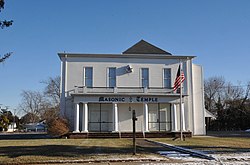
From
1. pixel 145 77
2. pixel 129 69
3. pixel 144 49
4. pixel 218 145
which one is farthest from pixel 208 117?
pixel 218 145

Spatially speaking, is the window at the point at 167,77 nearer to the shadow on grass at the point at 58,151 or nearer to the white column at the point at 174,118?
the white column at the point at 174,118

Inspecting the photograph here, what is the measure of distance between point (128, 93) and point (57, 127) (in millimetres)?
8161

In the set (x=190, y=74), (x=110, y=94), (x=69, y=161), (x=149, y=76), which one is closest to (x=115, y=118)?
(x=110, y=94)

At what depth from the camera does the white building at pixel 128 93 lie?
31984 millimetres

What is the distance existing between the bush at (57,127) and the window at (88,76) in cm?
567

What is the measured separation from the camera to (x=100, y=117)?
33656 millimetres

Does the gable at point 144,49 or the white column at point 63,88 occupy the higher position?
the gable at point 144,49

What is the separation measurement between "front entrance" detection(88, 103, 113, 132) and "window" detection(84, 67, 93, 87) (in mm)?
2364

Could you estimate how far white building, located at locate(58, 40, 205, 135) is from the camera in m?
32.0

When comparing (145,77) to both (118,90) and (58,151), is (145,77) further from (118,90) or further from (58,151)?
(58,151)

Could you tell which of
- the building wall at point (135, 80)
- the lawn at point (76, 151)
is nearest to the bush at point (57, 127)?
the building wall at point (135, 80)

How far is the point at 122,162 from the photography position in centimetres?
1143

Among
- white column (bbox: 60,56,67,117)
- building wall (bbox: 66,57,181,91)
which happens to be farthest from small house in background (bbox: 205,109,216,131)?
white column (bbox: 60,56,67,117)

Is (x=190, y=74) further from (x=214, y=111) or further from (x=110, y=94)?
(x=214, y=111)
